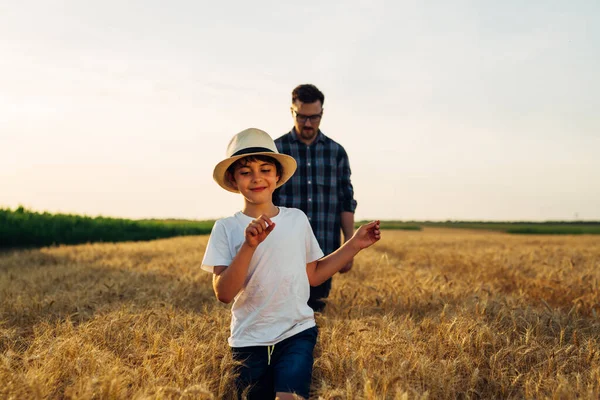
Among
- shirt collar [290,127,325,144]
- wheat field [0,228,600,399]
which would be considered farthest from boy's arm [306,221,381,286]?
shirt collar [290,127,325,144]

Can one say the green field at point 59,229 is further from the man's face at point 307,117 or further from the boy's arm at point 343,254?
the boy's arm at point 343,254

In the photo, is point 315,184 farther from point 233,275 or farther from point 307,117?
point 233,275

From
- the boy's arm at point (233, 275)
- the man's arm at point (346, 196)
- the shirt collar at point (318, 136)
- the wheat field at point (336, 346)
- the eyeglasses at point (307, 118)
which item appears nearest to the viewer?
the boy's arm at point (233, 275)

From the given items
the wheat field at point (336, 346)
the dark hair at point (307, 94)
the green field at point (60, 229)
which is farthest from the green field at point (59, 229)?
the dark hair at point (307, 94)

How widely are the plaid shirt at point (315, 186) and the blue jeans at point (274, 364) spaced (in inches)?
78.6

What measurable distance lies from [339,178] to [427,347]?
204 cm

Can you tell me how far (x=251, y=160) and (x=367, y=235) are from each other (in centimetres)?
76

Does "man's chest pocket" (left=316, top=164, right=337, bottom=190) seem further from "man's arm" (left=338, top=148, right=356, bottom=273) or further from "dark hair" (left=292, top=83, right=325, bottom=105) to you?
"dark hair" (left=292, top=83, right=325, bottom=105)

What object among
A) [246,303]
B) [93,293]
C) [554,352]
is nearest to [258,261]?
[246,303]

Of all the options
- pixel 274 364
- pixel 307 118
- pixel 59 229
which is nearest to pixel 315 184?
pixel 307 118

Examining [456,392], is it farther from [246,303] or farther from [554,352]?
[246,303]

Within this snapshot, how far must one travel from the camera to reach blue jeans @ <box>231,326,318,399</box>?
278 cm

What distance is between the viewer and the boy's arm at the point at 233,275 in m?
2.65

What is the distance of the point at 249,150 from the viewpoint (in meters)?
2.92
